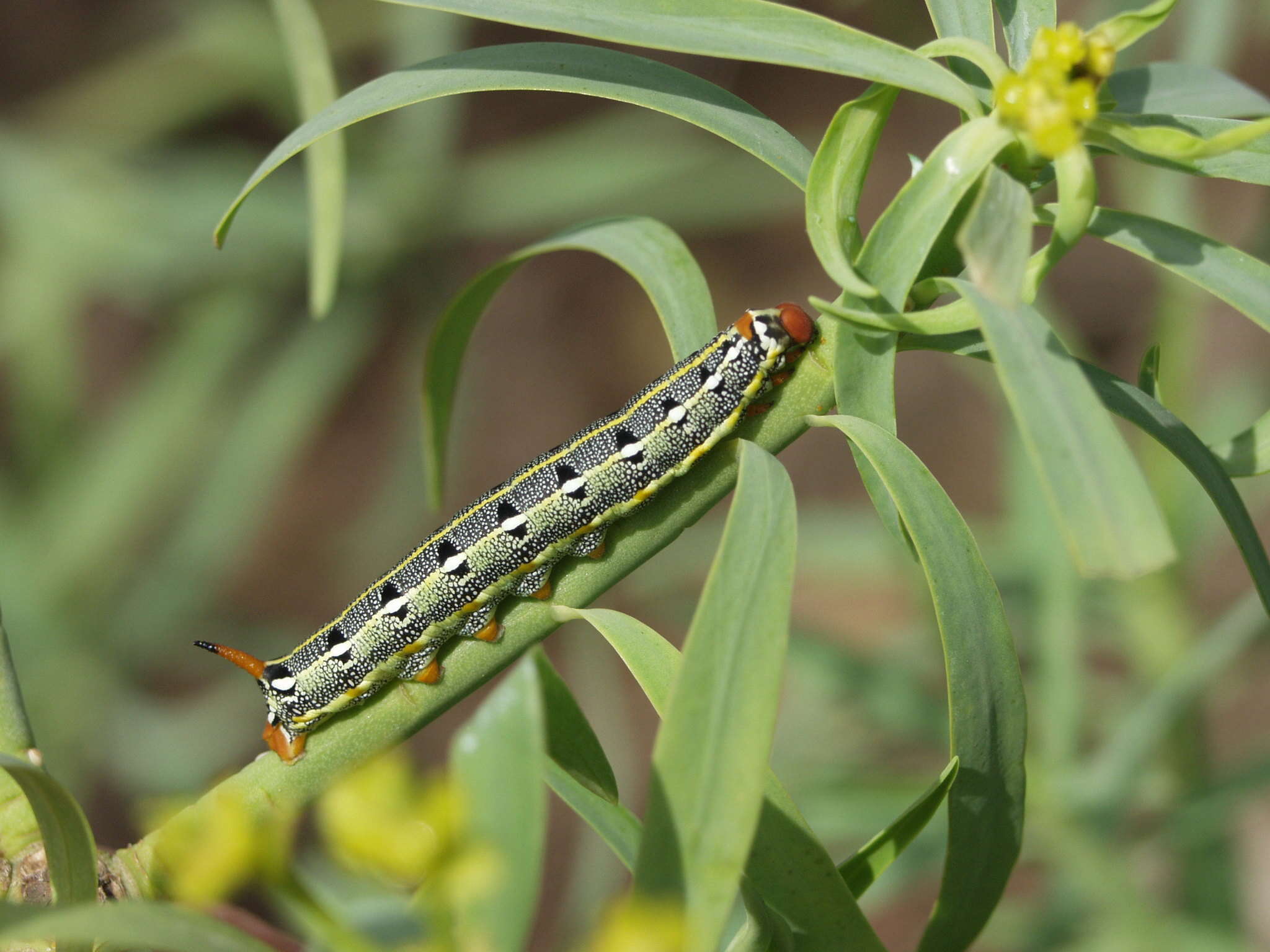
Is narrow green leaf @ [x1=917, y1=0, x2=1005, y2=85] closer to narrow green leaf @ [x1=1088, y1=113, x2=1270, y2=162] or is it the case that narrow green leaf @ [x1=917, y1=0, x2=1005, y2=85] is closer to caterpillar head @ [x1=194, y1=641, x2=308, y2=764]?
narrow green leaf @ [x1=1088, y1=113, x2=1270, y2=162]

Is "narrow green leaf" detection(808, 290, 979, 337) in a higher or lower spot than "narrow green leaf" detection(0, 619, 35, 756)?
higher

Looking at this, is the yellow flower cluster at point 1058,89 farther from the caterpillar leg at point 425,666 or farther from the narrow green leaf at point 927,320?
the caterpillar leg at point 425,666

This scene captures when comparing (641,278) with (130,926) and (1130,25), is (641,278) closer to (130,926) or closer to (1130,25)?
(1130,25)

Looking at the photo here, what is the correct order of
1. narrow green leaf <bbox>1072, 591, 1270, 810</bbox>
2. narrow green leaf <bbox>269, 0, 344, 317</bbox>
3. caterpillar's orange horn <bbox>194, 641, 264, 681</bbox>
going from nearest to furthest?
narrow green leaf <bbox>269, 0, 344, 317</bbox>, caterpillar's orange horn <bbox>194, 641, 264, 681</bbox>, narrow green leaf <bbox>1072, 591, 1270, 810</bbox>

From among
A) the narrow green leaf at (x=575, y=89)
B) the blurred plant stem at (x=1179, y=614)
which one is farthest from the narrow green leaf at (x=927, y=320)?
the blurred plant stem at (x=1179, y=614)

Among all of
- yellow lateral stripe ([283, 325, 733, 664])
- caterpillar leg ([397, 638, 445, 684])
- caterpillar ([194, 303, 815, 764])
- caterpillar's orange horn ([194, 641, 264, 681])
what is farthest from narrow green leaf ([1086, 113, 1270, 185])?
caterpillar's orange horn ([194, 641, 264, 681])

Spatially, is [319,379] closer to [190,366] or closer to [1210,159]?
[190,366]

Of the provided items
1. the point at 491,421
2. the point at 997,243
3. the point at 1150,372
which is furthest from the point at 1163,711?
the point at 491,421

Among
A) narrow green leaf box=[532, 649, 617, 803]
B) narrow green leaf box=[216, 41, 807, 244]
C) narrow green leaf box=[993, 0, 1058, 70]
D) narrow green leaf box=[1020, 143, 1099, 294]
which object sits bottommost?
narrow green leaf box=[532, 649, 617, 803]

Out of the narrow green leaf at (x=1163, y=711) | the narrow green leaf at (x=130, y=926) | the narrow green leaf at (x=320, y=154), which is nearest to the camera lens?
the narrow green leaf at (x=130, y=926)
